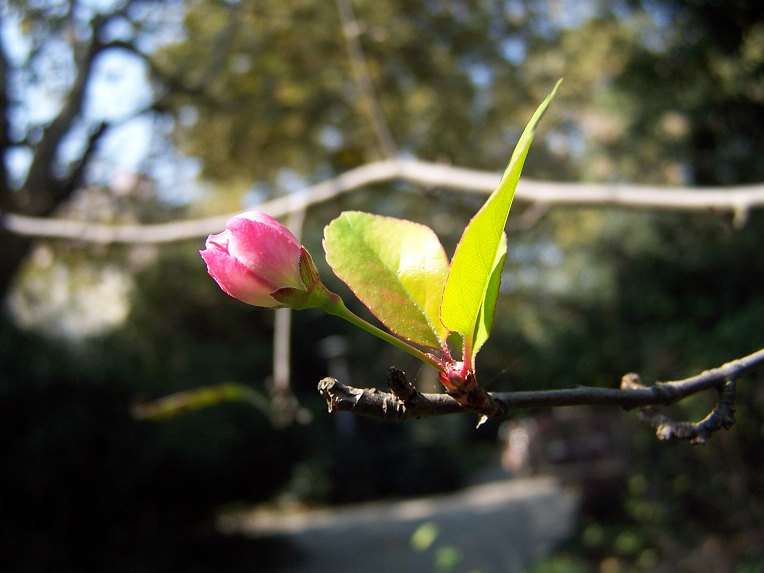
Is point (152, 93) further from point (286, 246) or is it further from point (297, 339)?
point (286, 246)

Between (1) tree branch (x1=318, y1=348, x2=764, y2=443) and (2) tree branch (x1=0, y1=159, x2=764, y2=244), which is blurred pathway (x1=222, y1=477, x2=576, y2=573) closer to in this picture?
(2) tree branch (x1=0, y1=159, x2=764, y2=244)

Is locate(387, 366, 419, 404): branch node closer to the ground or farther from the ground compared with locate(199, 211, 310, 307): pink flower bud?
closer to the ground

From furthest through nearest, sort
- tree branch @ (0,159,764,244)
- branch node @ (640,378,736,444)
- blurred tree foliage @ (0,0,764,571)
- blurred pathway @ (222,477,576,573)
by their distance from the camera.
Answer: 1. blurred pathway @ (222,477,576,573)
2. blurred tree foliage @ (0,0,764,571)
3. tree branch @ (0,159,764,244)
4. branch node @ (640,378,736,444)

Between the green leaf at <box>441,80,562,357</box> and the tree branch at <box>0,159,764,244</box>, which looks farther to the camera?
the tree branch at <box>0,159,764,244</box>

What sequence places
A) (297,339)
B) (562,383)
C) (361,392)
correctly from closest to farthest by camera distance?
(361,392) → (562,383) → (297,339)

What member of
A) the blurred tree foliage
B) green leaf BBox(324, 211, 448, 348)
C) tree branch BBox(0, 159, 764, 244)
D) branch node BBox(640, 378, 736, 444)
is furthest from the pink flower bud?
the blurred tree foliage

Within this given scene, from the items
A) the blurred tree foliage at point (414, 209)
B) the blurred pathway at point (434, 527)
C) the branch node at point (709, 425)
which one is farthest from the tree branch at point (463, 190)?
the blurred pathway at point (434, 527)

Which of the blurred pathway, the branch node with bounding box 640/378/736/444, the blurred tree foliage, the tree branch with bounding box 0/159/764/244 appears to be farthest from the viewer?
the blurred pathway

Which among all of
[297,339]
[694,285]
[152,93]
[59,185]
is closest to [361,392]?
[694,285]
